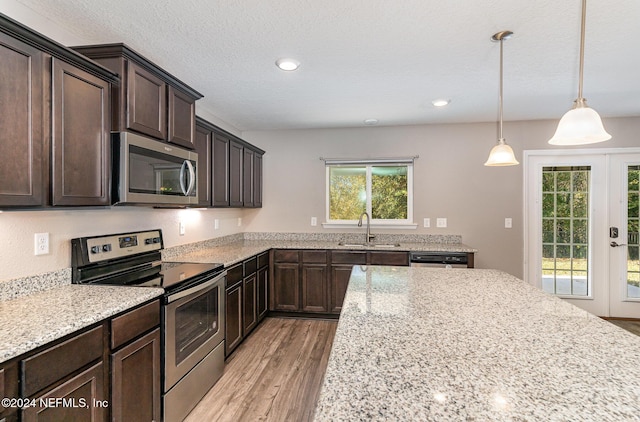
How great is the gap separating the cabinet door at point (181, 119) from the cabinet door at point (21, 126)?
2.72 feet

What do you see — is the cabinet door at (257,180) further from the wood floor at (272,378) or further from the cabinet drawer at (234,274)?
the wood floor at (272,378)

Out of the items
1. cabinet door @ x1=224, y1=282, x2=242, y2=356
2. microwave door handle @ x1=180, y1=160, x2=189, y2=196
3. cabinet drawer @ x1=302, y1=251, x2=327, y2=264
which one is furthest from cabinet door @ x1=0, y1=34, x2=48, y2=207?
cabinet drawer @ x1=302, y1=251, x2=327, y2=264

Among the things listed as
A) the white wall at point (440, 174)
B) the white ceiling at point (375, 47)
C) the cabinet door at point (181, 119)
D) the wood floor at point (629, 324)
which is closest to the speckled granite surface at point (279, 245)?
the white wall at point (440, 174)

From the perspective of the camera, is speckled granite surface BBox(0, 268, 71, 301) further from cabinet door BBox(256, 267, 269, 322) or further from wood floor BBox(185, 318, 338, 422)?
cabinet door BBox(256, 267, 269, 322)

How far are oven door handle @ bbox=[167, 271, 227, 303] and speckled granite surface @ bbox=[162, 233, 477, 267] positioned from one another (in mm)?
166

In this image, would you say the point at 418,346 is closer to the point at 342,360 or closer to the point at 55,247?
the point at 342,360

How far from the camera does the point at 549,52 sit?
2.18 meters

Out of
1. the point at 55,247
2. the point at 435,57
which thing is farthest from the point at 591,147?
the point at 55,247

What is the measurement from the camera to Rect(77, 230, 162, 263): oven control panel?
203cm

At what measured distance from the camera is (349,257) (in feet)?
12.1

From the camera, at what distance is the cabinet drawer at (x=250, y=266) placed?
3115 mm

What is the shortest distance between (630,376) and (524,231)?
3.47 m

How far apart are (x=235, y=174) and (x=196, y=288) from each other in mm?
1717

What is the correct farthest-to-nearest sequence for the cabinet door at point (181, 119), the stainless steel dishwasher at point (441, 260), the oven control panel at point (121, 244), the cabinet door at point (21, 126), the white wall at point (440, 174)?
the white wall at point (440, 174)
the stainless steel dishwasher at point (441, 260)
the cabinet door at point (181, 119)
the oven control panel at point (121, 244)
the cabinet door at point (21, 126)
